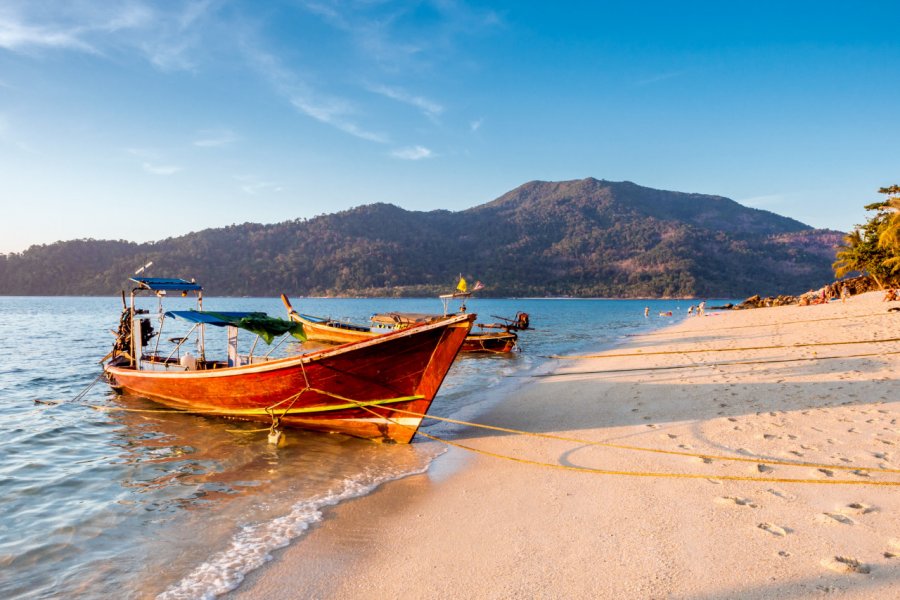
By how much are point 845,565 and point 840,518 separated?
1.09 metres

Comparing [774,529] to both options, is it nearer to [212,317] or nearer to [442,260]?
[212,317]

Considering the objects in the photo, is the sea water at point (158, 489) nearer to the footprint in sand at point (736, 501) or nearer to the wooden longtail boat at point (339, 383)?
the wooden longtail boat at point (339, 383)

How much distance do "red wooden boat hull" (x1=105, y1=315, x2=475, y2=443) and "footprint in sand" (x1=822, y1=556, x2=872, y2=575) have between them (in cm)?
556

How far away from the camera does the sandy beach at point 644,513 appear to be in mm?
4258

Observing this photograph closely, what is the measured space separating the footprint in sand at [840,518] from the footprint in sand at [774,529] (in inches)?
21.6

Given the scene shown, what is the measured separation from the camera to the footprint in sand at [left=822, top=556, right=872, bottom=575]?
3988 mm

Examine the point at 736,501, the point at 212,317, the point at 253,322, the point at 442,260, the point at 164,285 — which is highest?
the point at 442,260

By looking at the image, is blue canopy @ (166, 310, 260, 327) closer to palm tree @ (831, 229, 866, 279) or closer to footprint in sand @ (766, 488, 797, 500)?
footprint in sand @ (766, 488, 797, 500)

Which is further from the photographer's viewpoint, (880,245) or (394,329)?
(880,245)

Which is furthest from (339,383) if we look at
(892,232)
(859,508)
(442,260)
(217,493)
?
(442,260)

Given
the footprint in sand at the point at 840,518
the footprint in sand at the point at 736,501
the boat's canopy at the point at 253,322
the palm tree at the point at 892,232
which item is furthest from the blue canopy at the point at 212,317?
the palm tree at the point at 892,232

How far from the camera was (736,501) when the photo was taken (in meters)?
5.56

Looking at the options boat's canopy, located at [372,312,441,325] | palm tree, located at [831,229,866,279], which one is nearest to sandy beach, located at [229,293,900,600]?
boat's canopy, located at [372,312,441,325]

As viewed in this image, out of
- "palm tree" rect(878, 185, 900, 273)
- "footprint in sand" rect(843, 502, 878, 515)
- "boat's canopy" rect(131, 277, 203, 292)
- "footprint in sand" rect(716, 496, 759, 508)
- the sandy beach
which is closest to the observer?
the sandy beach
